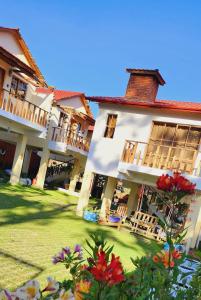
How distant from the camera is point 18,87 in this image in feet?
61.0

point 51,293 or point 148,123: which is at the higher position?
point 148,123

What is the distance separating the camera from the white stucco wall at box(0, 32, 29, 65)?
17250 mm

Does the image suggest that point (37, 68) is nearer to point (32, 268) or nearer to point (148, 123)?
point (148, 123)

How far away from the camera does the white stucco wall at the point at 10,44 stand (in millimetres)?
17250

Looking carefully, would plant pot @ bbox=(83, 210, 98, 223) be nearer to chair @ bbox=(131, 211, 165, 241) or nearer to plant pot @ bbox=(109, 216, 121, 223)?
plant pot @ bbox=(109, 216, 121, 223)

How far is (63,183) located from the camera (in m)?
27.1

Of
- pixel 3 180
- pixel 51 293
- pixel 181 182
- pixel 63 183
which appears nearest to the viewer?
pixel 51 293

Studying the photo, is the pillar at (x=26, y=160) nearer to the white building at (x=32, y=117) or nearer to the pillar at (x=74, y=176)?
the white building at (x=32, y=117)

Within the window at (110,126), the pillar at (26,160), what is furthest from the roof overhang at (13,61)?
the pillar at (26,160)

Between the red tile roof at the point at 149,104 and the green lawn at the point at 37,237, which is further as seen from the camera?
the red tile roof at the point at 149,104

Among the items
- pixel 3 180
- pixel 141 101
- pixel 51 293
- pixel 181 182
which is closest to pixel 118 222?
pixel 141 101

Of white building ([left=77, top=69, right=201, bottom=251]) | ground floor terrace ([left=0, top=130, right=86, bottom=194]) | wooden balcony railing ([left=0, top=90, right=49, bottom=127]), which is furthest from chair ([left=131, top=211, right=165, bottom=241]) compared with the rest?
ground floor terrace ([left=0, top=130, right=86, bottom=194])

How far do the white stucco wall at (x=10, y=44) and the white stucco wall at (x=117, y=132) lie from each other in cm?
590

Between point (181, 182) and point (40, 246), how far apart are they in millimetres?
6622
